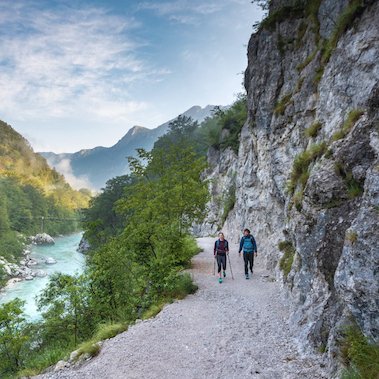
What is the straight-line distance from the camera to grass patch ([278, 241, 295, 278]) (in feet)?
36.5

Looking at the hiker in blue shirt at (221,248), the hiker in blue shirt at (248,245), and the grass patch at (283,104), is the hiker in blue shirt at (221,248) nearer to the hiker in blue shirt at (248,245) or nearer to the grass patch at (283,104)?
the hiker in blue shirt at (248,245)

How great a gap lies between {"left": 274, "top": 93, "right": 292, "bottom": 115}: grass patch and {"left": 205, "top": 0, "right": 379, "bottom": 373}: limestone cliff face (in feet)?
0.27

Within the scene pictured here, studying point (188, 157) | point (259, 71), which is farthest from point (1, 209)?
point (259, 71)

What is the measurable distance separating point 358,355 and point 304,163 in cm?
571

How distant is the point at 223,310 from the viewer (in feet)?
32.7

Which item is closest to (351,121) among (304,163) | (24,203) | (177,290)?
(304,163)

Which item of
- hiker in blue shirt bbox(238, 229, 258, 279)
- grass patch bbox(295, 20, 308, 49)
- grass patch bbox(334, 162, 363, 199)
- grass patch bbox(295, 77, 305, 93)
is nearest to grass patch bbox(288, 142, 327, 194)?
grass patch bbox(334, 162, 363, 199)

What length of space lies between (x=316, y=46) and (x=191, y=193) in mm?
10089

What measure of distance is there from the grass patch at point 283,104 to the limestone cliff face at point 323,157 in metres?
0.08

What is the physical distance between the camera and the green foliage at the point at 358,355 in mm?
4363

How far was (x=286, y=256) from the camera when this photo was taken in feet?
38.6

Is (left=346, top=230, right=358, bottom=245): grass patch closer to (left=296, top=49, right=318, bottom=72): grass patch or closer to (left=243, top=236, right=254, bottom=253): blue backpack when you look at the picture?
(left=243, top=236, right=254, bottom=253): blue backpack

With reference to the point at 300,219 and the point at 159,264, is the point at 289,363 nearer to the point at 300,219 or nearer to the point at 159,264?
the point at 300,219

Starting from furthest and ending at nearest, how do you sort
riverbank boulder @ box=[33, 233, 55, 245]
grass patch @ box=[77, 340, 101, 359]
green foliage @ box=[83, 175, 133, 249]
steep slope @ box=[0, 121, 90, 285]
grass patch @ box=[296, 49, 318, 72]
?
riverbank boulder @ box=[33, 233, 55, 245], steep slope @ box=[0, 121, 90, 285], green foliage @ box=[83, 175, 133, 249], grass patch @ box=[296, 49, 318, 72], grass patch @ box=[77, 340, 101, 359]
